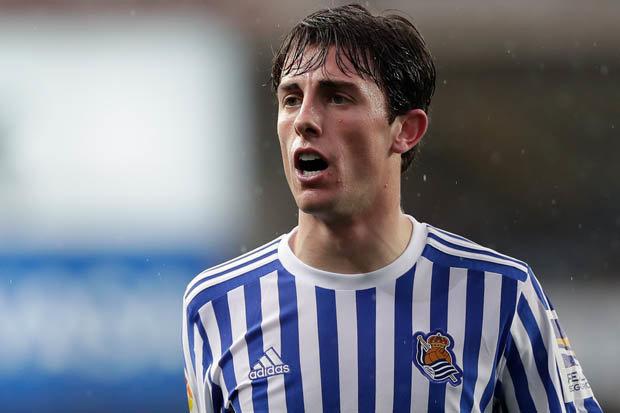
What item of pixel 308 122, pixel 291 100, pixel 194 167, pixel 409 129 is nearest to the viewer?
pixel 308 122

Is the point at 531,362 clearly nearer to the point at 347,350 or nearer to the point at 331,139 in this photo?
the point at 347,350

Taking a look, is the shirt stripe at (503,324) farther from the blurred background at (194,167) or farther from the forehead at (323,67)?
the blurred background at (194,167)

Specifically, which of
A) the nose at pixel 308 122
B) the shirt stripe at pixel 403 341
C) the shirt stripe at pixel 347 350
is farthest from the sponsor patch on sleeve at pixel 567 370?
the nose at pixel 308 122

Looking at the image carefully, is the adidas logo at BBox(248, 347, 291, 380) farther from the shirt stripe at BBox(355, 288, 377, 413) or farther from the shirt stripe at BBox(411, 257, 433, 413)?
the shirt stripe at BBox(411, 257, 433, 413)

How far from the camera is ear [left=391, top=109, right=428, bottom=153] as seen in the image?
2.40m

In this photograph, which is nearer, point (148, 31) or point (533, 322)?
point (533, 322)

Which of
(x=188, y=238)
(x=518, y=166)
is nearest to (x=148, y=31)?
(x=188, y=238)

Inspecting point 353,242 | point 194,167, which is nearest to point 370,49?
point 353,242

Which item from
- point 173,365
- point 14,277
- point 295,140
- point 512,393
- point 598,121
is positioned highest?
point 295,140

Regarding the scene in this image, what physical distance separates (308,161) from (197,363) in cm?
59

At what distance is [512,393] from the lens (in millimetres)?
2344

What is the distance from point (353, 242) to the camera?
7.68 feet

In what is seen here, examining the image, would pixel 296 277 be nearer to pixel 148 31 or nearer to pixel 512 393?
pixel 512 393

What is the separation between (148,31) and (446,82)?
2.25m
